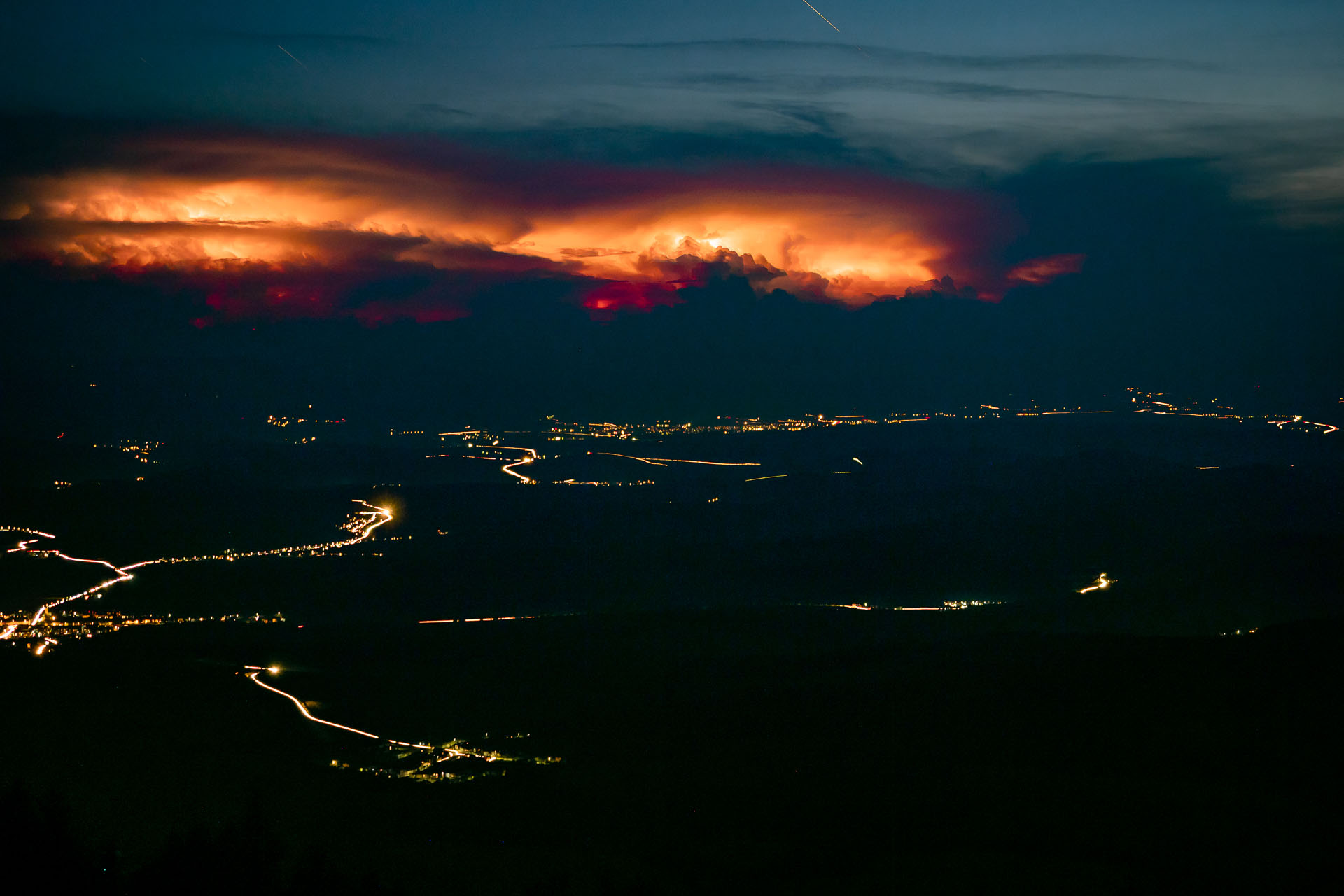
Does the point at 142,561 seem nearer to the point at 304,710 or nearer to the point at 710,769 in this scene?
the point at 304,710

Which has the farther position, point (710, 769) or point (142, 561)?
point (142, 561)

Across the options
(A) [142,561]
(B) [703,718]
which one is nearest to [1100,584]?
(B) [703,718]

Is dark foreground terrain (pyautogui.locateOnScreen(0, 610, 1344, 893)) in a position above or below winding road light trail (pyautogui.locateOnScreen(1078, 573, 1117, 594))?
below

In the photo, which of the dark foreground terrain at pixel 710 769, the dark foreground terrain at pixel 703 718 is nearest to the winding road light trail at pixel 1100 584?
the dark foreground terrain at pixel 703 718

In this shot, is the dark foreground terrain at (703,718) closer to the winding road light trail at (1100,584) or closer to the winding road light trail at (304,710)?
the winding road light trail at (304,710)

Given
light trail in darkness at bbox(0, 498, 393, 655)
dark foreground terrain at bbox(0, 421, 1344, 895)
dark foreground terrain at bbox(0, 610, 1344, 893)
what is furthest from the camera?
light trail in darkness at bbox(0, 498, 393, 655)

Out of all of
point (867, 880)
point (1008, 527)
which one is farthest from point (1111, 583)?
point (867, 880)

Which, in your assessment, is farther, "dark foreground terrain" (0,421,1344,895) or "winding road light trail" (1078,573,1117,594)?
"winding road light trail" (1078,573,1117,594)

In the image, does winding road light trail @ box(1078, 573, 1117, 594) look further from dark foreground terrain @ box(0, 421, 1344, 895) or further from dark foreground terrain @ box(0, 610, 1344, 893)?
dark foreground terrain @ box(0, 610, 1344, 893)

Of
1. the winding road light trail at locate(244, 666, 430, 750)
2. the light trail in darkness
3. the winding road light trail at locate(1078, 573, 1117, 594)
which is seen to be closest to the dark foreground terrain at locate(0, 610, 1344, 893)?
the winding road light trail at locate(244, 666, 430, 750)

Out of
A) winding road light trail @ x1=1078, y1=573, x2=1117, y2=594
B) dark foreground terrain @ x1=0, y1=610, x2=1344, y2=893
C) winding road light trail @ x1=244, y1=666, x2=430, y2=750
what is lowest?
winding road light trail @ x1=244, y1=666, x2=430, y2=750

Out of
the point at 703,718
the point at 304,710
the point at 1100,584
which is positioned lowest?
the point at 304,710

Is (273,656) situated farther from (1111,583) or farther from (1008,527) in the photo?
(1008,527)
